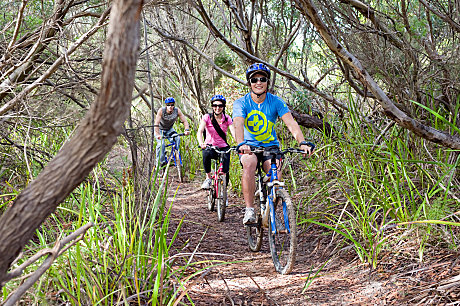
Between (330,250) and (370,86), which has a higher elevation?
(370,86)

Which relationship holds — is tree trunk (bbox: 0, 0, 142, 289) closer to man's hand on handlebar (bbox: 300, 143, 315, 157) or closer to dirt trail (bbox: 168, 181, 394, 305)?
dirt trail (bbox: 168, 181, 394, 305)

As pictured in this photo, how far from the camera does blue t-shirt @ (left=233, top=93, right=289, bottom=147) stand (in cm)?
491

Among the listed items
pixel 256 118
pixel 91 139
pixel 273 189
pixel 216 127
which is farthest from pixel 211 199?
pixel 91 139

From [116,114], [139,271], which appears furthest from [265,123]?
[116,114]

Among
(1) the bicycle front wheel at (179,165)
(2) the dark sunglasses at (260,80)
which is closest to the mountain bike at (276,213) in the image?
(2) the dark sunglasses at (260,80)

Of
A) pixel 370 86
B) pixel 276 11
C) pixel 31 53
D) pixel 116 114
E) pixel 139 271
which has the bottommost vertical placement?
pixel 139 271

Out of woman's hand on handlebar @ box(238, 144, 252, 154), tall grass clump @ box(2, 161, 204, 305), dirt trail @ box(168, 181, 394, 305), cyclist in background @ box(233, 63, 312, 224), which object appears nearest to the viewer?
tall grass clump @ box(2, 161, 204, 305)

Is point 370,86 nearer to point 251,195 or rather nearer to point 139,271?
point 251,195

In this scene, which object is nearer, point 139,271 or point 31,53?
point 139,271

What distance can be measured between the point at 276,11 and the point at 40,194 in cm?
821

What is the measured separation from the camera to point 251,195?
4828mm

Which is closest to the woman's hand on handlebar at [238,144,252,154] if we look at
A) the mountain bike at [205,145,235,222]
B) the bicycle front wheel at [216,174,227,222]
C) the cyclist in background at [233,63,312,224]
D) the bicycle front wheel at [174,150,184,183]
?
the cyclist in background at [233,63,312,224]

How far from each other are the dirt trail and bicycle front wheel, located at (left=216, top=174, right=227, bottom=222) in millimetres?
777

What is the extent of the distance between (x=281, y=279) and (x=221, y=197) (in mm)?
3015
